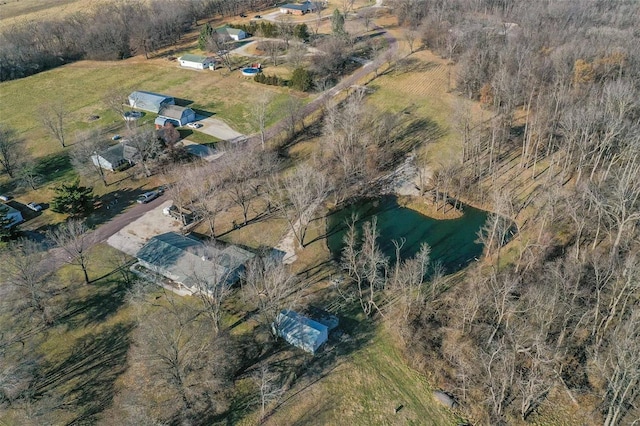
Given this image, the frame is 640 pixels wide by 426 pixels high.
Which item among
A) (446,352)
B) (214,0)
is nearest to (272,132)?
(446,352)

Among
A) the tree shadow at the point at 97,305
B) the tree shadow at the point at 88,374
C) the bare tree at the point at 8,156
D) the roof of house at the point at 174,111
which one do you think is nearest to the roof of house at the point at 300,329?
the tree shadow at the point at 88,374

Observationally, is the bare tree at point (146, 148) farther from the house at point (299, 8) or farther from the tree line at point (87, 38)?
the house at point (299, 8)

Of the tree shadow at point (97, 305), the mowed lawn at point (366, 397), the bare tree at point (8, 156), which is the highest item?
the bare tree at point (8, 156)

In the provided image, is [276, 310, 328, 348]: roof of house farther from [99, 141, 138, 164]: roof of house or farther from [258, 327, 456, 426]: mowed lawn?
[99, 141, 138, 164]: roof of house

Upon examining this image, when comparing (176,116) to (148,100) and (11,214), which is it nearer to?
(148,100)

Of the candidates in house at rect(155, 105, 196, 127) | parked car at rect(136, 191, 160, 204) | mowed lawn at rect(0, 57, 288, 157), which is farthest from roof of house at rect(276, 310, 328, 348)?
house at rect(155, 105, 196, 127)

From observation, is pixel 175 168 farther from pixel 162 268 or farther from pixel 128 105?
pixel 128 105

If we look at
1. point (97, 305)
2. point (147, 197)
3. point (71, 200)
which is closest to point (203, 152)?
point (147, 197)
